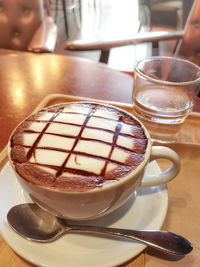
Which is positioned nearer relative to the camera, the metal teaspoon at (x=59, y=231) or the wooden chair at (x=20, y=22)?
the metal teaspoon at (x=59, y=231)

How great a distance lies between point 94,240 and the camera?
43cm

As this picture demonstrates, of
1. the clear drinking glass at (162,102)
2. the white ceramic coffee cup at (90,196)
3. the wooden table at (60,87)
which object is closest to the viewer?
the white ceramic coffee cup at (90,196)

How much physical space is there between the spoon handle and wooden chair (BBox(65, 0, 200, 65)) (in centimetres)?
95

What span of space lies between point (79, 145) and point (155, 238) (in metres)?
0.19

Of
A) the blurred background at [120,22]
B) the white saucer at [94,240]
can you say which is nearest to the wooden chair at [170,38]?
the blurred background at [120,22]

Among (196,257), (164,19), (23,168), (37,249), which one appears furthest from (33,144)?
(164,19)

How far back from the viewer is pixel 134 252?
0.41 meters

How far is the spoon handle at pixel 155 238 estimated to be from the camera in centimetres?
41

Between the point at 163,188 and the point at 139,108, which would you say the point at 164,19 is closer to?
the point at 139,108

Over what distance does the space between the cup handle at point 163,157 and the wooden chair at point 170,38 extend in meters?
0.88

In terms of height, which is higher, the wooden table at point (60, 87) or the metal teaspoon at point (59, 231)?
the wooden table at point (60, 87)

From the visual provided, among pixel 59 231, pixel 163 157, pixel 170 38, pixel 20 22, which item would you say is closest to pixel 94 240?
pixel 59 231

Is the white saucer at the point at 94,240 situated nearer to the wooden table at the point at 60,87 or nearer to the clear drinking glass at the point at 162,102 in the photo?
the wooden table at the point at 60,87

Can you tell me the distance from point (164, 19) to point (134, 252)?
294cm
